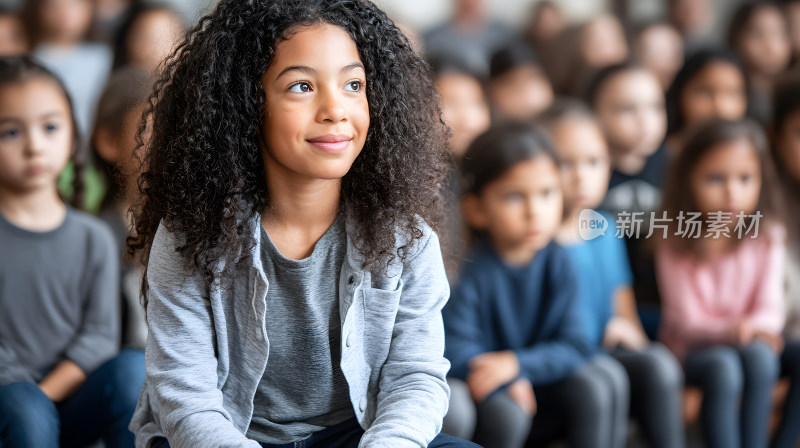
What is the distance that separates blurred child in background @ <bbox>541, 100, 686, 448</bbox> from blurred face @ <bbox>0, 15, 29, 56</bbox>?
1.06 metres

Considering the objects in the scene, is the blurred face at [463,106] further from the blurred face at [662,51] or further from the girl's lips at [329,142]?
the girl's lips at [329,142]

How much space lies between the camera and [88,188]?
5.10 ft

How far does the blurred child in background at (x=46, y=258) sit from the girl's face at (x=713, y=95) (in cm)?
131

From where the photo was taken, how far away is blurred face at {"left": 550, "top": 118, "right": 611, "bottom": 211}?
5.46 ft

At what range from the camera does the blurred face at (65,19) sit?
5.14 ft

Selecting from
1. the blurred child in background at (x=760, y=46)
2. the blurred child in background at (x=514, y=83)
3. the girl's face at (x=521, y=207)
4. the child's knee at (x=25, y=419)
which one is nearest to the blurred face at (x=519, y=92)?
the blurred child in background at (x=514, y=83)

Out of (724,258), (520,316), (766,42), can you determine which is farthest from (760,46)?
(520,316)

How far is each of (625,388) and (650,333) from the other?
23 centimetres

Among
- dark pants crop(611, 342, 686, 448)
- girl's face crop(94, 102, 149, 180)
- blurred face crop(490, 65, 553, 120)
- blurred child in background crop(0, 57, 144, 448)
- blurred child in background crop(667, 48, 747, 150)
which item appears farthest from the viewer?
blurred child in background crop(667, 48, 747, 150)

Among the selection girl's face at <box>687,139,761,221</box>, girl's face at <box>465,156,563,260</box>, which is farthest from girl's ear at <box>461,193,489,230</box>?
girl's face at <box>687,139,761,221</box>

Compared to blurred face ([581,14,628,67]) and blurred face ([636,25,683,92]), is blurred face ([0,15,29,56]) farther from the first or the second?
blurred face ([636,25,683,92])

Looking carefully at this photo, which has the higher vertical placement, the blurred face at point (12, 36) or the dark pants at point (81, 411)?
the blurred face at point (12, 36)

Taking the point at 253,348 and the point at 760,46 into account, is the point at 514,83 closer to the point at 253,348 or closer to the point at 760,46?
the point at 760,46

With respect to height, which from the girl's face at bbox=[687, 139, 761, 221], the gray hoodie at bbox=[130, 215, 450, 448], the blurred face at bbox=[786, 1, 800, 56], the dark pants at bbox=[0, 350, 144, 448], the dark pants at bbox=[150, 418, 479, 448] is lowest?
the dark pants at bbox=[0, 350, 144, 448]
